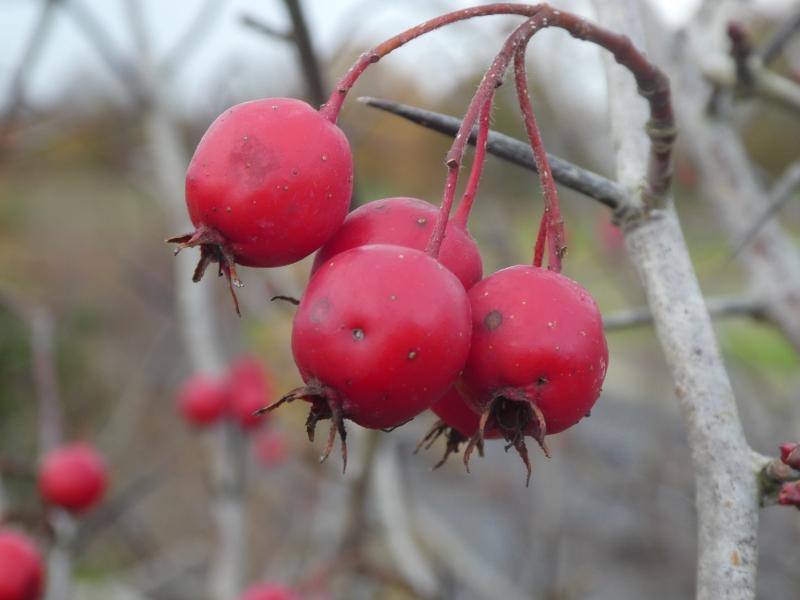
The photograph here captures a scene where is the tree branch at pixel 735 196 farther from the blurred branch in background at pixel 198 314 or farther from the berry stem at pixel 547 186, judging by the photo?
the blurred branch in background at pixel 198 314

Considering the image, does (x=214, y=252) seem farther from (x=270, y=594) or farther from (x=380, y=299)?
(x=270, y=594)

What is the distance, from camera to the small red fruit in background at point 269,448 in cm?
454

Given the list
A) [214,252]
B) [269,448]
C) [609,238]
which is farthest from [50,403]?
[609,238]

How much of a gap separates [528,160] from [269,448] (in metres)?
3.88

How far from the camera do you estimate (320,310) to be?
720 mm

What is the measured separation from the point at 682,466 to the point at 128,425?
9.11 feet

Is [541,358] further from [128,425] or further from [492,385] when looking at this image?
[128,425]

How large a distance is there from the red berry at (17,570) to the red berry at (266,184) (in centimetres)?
152

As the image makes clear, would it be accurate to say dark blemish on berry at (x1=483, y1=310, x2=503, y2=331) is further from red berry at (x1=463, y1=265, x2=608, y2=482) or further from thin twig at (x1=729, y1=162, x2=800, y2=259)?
thin twig at (x1=729, y1=162, x2=800, y2=259)

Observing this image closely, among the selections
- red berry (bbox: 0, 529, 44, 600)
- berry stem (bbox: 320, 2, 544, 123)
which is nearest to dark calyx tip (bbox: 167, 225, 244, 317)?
berry stem (bbox: 320, 2, 544, 123)

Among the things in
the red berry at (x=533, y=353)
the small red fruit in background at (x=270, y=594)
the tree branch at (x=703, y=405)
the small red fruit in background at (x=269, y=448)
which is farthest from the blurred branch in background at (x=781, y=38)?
Answer: the small red fruit in background at (x=269, y=448)

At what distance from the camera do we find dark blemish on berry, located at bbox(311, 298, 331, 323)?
716mm

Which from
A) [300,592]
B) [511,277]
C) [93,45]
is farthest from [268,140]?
[93,45]

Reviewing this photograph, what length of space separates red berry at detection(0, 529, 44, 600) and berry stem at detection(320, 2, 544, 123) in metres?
1.61
